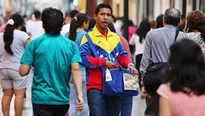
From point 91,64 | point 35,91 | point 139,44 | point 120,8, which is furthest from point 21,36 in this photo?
point 120,8

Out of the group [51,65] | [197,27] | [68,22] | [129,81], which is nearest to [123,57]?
[129,81]

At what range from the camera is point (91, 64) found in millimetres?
9320

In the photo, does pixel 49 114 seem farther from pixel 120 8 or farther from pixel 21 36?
pixel 120 8

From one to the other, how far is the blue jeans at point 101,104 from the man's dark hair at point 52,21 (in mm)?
1671

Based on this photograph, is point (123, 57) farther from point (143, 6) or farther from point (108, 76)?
point (143, 6)

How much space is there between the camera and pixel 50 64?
789 cm

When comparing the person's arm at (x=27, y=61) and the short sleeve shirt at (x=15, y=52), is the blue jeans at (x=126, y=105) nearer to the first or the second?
the person's arm at (x=27, y=61)

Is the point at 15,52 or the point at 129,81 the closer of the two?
the point at 129,81

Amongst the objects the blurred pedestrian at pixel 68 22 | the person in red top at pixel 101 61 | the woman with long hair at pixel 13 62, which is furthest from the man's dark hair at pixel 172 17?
the blurred pedestrian at pixel 68 22

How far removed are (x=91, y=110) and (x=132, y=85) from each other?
0.58 meters

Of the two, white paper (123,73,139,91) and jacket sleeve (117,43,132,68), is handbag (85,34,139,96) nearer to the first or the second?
white paper (123,73,139,91)

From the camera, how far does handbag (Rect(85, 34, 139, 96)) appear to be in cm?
930

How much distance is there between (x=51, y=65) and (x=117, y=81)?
165 centimetres

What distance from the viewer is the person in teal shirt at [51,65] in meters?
7.88
